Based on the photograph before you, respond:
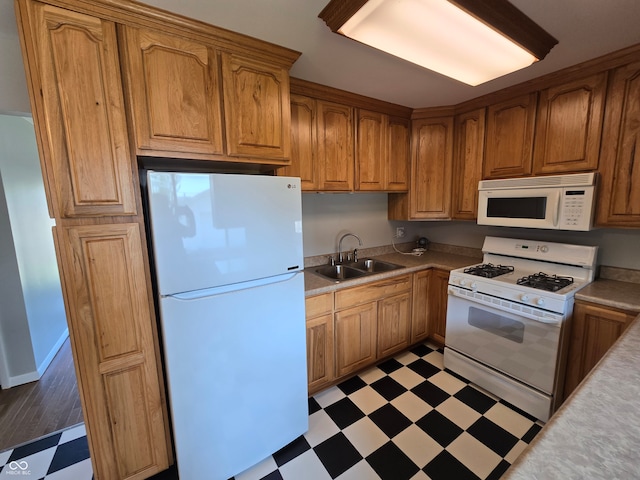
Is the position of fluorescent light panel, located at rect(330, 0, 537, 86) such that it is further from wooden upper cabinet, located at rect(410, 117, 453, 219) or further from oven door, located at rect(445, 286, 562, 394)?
oven door, located at rect(445, 286, 562, 394)

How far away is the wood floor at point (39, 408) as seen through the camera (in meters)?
1.73

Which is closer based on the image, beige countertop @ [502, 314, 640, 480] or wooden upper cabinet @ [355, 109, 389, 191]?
beige countertop @ [502, 314, 640, 480]

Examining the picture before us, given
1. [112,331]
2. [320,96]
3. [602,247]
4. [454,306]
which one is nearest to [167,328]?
[112,331]

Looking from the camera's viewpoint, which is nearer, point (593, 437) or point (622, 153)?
point (593, 437)

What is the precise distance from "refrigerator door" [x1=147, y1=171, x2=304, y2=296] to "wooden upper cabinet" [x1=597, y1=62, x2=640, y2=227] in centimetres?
204

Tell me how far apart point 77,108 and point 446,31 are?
1.64 meters

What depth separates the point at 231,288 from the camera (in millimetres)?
1327

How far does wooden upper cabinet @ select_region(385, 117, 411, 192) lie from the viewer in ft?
8.18

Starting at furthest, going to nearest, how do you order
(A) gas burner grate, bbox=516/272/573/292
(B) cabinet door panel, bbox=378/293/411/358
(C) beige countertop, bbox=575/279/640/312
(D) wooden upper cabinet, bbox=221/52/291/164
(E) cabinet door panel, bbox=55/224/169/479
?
1. (B) cabinet door panel, bbox=378/293/411/358
2. (A) gas burner grate, bbox=516/272/573/292
3. (C) beige countertop, bbox=575/279/640/312
4. (D) wooden upper cabinet, bbox=221/52/291/164
5. (E) cabinet door panel, bbox=55/224/169/479

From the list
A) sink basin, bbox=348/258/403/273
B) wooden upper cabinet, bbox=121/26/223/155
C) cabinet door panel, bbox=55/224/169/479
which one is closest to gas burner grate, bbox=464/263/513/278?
sink basin, bbox=348/258/403/273

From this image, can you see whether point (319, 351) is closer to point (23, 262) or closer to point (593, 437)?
point (593, 437)

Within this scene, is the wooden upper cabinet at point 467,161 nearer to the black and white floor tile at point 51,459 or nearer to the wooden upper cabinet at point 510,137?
the wooden upper cabinet at point 510,137

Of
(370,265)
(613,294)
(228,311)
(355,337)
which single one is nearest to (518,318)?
(613,294)

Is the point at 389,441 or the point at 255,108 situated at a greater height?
the point at 255,108
